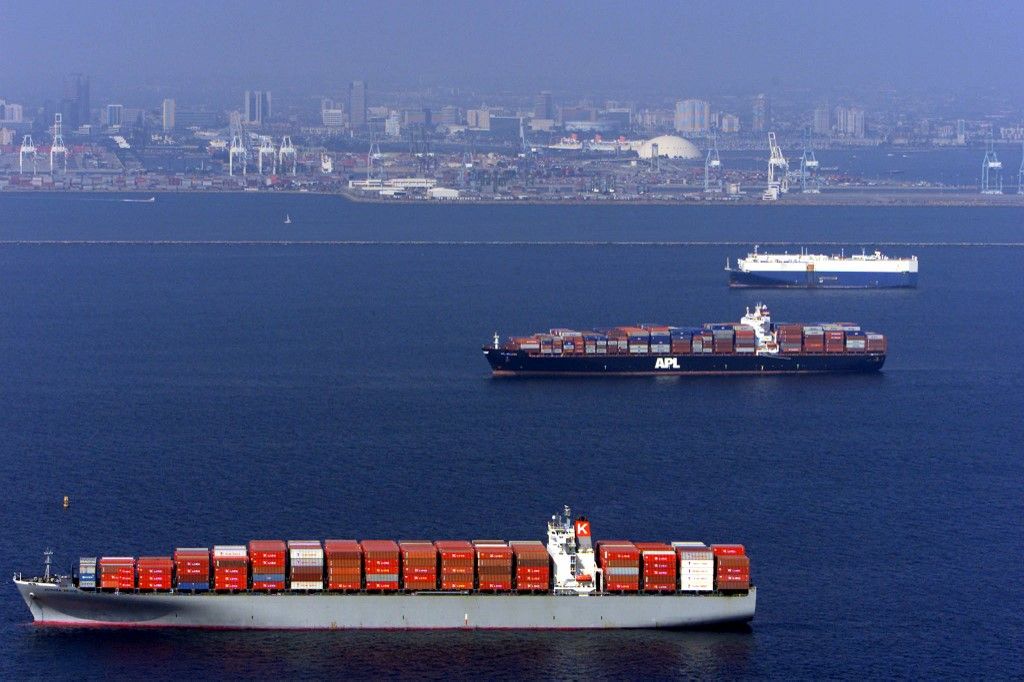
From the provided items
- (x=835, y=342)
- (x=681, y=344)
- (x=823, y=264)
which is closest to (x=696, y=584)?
(x=681, y=344)

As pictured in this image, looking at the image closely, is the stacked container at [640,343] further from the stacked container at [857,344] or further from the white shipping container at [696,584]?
the white shipping container at [696,584]

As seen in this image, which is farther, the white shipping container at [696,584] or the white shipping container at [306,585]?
the white shipping container at [696,584]

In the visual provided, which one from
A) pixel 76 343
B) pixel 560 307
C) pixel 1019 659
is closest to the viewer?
pixel 1019 659

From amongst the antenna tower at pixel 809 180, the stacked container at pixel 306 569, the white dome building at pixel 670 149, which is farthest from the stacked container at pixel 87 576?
the white dome building at pixel 670 149

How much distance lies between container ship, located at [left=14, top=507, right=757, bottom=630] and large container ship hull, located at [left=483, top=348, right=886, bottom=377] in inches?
885

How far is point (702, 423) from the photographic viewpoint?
43.8 m

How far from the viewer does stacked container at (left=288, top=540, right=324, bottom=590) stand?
28047 mm

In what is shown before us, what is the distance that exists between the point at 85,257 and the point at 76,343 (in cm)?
3286

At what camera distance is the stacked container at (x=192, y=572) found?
27.9m

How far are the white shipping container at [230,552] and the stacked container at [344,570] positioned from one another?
1229mm

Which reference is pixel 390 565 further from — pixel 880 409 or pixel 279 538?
pixel 880 409

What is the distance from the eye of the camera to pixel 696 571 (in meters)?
28.3

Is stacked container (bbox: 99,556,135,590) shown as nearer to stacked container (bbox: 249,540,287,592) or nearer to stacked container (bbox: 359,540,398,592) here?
stacked container (bbox: 249,540,287,592)

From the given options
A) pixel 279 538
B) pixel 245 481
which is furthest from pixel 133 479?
pixel 279 538
